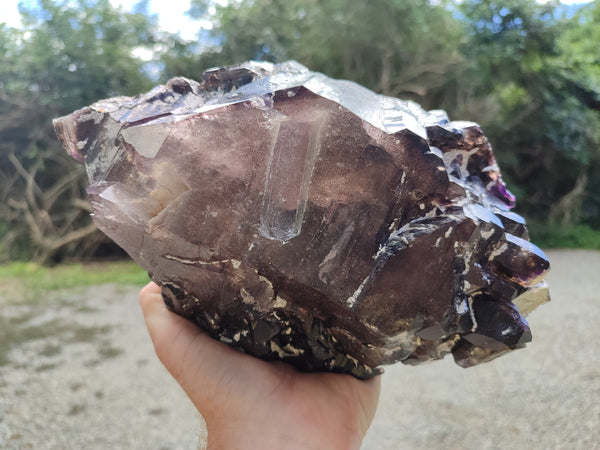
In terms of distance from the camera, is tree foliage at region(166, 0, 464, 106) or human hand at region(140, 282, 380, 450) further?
tree foliage at region(166, 0, 464, 106)

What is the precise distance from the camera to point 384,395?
9.52 ft

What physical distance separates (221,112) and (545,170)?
6.85 metres

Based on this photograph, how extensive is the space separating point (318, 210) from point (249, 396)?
1.46 ft

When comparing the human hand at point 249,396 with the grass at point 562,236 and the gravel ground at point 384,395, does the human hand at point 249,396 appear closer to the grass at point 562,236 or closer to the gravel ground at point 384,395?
the gravel ground at point 384,395

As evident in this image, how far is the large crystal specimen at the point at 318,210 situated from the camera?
0.89m

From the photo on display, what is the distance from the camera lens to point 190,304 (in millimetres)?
1083

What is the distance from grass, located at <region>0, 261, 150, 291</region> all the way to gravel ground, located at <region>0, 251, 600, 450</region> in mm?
1015

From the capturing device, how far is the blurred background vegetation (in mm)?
5285

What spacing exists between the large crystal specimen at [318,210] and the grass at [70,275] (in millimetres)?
4179

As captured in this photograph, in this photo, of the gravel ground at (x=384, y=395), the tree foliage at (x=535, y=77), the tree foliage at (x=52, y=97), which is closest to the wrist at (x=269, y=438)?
the gravel ground at (x=384, y=395)

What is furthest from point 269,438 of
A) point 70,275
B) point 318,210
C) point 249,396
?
point 70,275

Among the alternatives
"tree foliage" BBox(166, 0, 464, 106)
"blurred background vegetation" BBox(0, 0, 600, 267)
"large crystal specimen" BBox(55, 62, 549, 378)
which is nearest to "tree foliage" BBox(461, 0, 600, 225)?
"blurred background vegetation" BBox(0, 0, 600, 267)

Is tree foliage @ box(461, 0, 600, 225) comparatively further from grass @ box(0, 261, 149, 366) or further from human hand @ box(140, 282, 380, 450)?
human hand @ box(140, 282, 380, 450)

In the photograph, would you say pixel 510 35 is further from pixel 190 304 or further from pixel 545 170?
pixel 190 304
